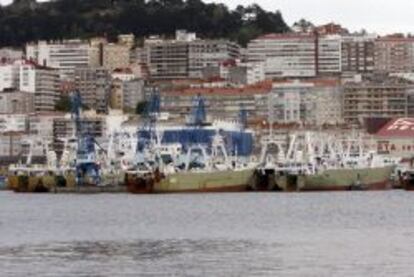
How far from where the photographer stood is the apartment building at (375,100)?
161 m

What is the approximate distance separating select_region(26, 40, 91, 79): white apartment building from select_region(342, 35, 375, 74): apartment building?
24.1 meters

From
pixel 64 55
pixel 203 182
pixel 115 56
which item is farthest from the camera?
pixel 64 55

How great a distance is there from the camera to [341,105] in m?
163

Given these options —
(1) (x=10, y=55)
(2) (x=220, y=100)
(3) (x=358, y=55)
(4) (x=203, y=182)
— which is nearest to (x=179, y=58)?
(3) (x=358, y=55)

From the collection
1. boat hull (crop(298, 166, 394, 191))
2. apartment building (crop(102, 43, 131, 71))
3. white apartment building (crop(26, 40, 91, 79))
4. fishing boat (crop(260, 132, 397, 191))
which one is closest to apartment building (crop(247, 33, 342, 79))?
apartment building (crop(102, 43, 131, 71))

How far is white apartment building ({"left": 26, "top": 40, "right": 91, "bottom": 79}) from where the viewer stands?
19338 cm

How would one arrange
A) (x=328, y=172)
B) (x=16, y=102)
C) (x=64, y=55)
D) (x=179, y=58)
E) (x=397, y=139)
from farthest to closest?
(x=64, y=55) → (x=179, y=58) → (x=16, y=102) → (x=397, y=139) → (x=328, y=172)

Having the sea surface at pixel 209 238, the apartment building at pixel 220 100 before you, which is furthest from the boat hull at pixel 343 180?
the apartment building at pixel 220 100

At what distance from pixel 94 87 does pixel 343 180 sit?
82.0m

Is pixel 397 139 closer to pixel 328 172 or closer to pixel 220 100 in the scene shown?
pixel 220 100

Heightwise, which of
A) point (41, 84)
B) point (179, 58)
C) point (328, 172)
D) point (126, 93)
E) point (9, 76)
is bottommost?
point (328, 172)

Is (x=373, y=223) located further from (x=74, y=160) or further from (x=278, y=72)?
(x=278, y=72)

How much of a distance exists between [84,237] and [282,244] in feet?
20.5

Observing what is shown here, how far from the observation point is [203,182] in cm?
9450
